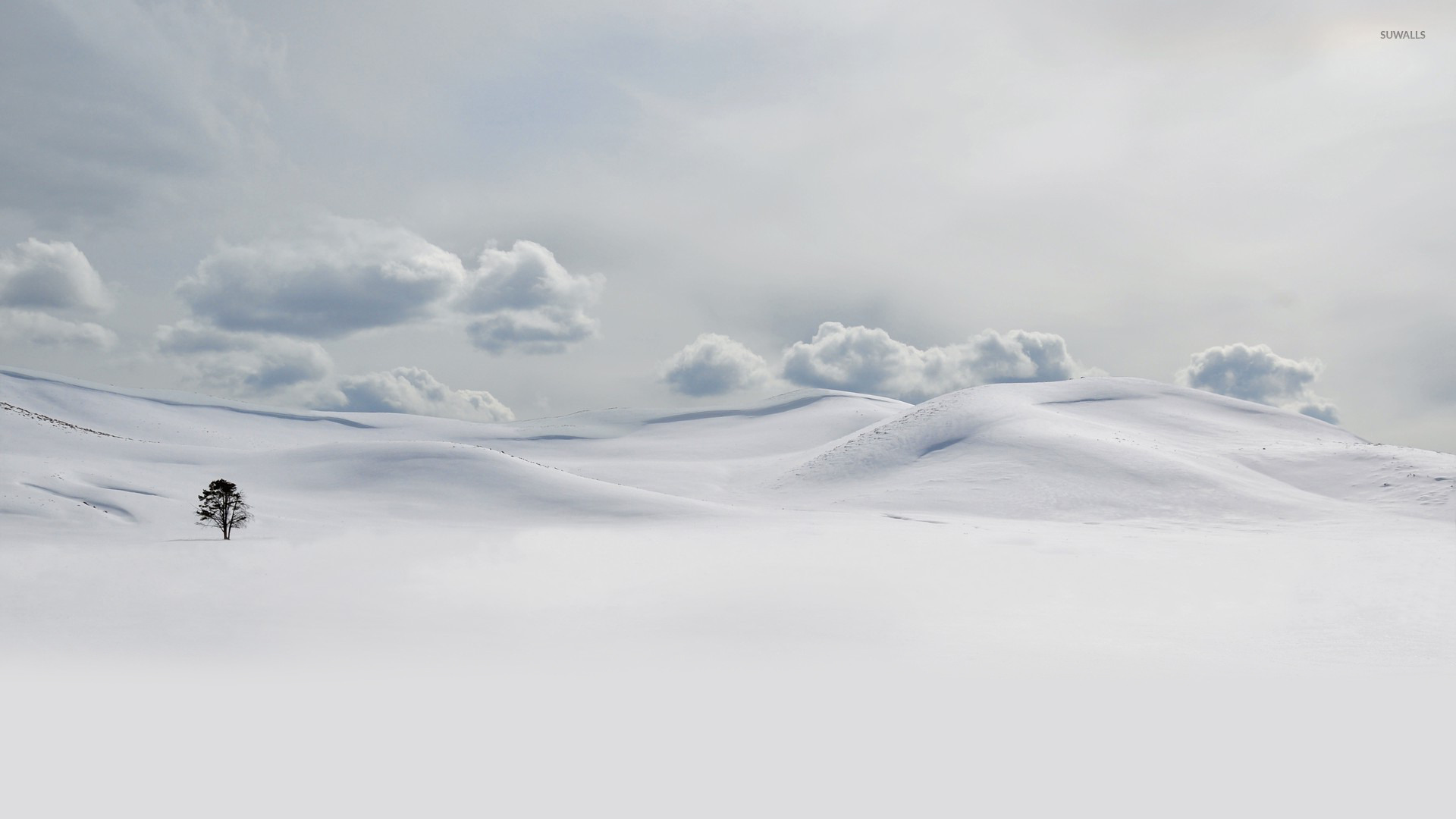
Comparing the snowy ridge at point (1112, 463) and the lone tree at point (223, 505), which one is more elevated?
the snowy ridge at point (1112, 463)

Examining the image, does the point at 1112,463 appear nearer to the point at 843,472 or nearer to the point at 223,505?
the point at 843,472

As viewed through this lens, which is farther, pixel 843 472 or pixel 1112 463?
pixel 843 472

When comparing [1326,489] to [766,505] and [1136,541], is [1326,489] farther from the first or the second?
[766,505]

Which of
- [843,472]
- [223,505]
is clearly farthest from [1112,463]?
[223,505]

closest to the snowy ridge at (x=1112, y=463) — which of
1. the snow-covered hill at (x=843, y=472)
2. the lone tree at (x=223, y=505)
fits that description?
the snow-covered hill at (x=843, y=472)

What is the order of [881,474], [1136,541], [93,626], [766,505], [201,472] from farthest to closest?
[881,474] → [766,505] → [201,472] → [1136,541] → [93,626]

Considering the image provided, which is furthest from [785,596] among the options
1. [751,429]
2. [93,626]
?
[751,429]

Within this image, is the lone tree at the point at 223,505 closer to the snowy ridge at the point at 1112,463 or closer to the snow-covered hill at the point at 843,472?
the snow-covered hill at the point at 843,472

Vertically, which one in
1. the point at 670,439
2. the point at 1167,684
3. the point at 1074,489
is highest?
the point at 670,439

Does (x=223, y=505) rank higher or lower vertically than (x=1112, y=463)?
lower

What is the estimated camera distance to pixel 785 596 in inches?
827

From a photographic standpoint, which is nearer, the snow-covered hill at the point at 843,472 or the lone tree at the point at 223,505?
the lone tree at the point at 223,505

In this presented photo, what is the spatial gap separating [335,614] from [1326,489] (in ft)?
201

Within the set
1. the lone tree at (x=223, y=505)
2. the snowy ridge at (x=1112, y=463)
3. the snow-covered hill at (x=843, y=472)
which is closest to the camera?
the lone tree at (x=223, y=505)
